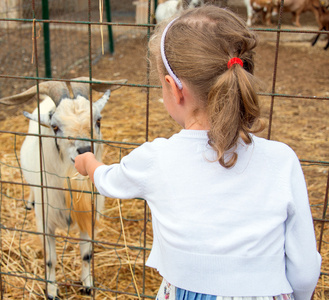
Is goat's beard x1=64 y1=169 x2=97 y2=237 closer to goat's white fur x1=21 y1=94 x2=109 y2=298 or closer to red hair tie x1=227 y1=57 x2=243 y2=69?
goat's white fur x1=21 y1=94 x2=109 y2=298

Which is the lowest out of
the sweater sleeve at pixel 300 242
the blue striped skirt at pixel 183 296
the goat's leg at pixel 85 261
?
the goat's leg at pixel 85 261

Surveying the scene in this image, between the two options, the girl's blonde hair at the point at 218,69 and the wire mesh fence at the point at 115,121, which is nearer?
the girl's blonde hair at the point at 218,69

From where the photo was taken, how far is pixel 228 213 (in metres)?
1.34

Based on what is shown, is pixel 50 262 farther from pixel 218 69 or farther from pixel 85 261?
pixel 218 69

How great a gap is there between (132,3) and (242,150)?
12132mm

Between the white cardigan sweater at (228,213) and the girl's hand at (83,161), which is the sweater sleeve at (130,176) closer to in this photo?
the white cardigan sweater at (228,213)

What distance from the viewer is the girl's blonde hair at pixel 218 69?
1.31 meters

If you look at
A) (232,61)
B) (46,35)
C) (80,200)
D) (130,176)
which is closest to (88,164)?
(130,176)

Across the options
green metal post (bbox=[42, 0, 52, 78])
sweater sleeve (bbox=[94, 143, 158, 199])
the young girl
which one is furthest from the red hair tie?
green metal post (bbox=[42, 0, 52, 78])

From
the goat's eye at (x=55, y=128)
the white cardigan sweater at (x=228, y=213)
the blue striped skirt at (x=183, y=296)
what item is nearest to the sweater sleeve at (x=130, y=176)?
the white cardigan sweater at (x=228, y=213)

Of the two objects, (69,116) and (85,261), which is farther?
(85,261)

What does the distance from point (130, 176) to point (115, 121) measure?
5087mm

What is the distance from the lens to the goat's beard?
9.59 ft

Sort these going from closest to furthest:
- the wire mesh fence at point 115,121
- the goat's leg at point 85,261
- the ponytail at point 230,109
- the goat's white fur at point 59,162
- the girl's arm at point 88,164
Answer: the ponytail at point 230,109 < the girl's arm at point 88,164 < the wire mesh fence at point 115,121 < the goat's white fur at point 59,162 < the goat's leg at point 85,261
